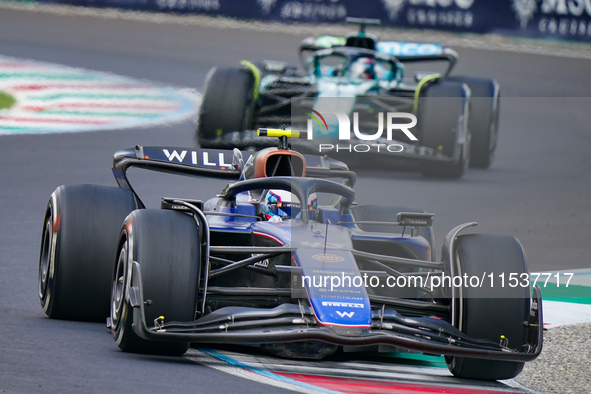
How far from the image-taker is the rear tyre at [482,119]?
16.6m

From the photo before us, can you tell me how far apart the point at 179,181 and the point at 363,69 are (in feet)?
11.1

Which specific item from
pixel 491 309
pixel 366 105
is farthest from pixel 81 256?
pixel 366 105

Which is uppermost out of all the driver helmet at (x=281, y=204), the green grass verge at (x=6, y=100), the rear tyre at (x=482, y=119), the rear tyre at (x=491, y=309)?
the driver helmet at (x=281, y=204)

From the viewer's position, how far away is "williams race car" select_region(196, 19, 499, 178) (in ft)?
49.6

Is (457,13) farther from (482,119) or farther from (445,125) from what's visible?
(445,125)

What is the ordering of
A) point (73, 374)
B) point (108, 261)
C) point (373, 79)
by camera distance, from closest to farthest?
point (73, 374)
point (108, 261)
point (373, 79)

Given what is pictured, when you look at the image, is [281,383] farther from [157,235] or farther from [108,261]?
[108,261]

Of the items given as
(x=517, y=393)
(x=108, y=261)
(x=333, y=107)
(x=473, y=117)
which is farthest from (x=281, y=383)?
(x=473, y=117)

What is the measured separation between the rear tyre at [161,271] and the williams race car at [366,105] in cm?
735

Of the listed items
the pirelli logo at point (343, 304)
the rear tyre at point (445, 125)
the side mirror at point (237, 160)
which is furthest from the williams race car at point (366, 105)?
the pirelli logo at point (343, 304)

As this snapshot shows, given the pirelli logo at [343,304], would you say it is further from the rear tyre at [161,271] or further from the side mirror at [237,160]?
the side mirror at [237,160]

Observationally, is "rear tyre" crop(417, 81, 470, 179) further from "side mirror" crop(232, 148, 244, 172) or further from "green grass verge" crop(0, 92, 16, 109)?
"green grass verge" crop(0, 92, 16, 109)

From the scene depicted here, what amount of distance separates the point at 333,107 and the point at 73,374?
9839 mm

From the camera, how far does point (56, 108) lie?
64.3ft
